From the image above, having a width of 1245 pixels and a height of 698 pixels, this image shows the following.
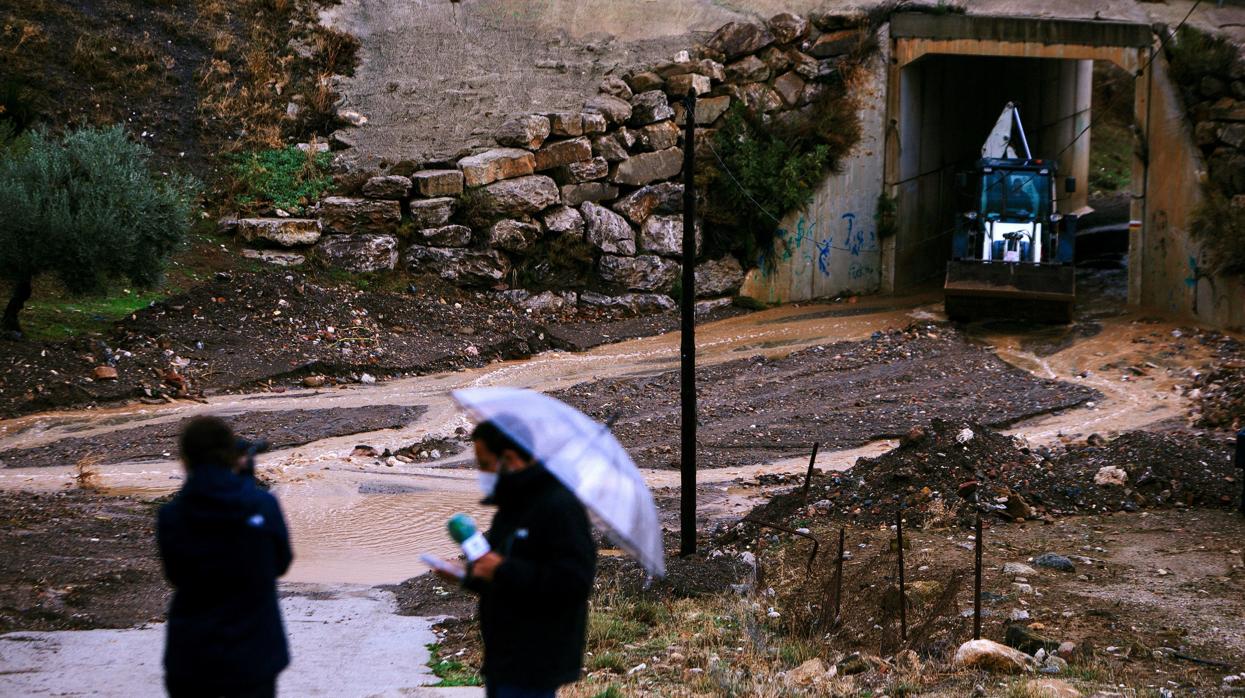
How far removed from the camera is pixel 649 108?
2584 centimetres

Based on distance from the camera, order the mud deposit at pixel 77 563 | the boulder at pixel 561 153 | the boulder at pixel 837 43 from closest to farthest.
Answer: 1. the mud deposit at pixel 77 563
2. the boulder at pixel 561 153
3. the boulder at pixel 837 43

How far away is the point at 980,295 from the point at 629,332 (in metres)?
6.77

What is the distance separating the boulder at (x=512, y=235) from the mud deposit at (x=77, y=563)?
11648 mm

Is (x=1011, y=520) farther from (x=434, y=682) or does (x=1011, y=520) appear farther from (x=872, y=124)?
(x=872, y=124)

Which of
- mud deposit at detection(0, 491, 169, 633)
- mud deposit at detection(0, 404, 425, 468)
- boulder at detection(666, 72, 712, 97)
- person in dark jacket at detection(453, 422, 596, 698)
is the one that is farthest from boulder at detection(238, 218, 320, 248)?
person in dark jacket at detection(453, 422, 596, 698)

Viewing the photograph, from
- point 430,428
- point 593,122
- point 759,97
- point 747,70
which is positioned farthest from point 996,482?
point 747,70

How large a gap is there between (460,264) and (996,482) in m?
13.3

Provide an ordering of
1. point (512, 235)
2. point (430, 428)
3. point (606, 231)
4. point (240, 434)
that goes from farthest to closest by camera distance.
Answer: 1. point (606, 231)
2. point (512, 235)
3. point (430, 428)
4. point (240, 434)

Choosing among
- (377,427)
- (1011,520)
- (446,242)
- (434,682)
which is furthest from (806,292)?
(434,682)

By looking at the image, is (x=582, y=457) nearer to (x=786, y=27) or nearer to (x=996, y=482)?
(x=996, y=482)

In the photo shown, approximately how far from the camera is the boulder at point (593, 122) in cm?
2511

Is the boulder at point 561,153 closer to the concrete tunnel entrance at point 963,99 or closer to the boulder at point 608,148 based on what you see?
the boulder at point 608,148

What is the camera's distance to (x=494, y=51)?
27609 mm

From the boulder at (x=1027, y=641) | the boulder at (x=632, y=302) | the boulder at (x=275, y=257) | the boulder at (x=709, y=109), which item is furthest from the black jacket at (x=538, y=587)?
the boulder at (x=709, y=109)
